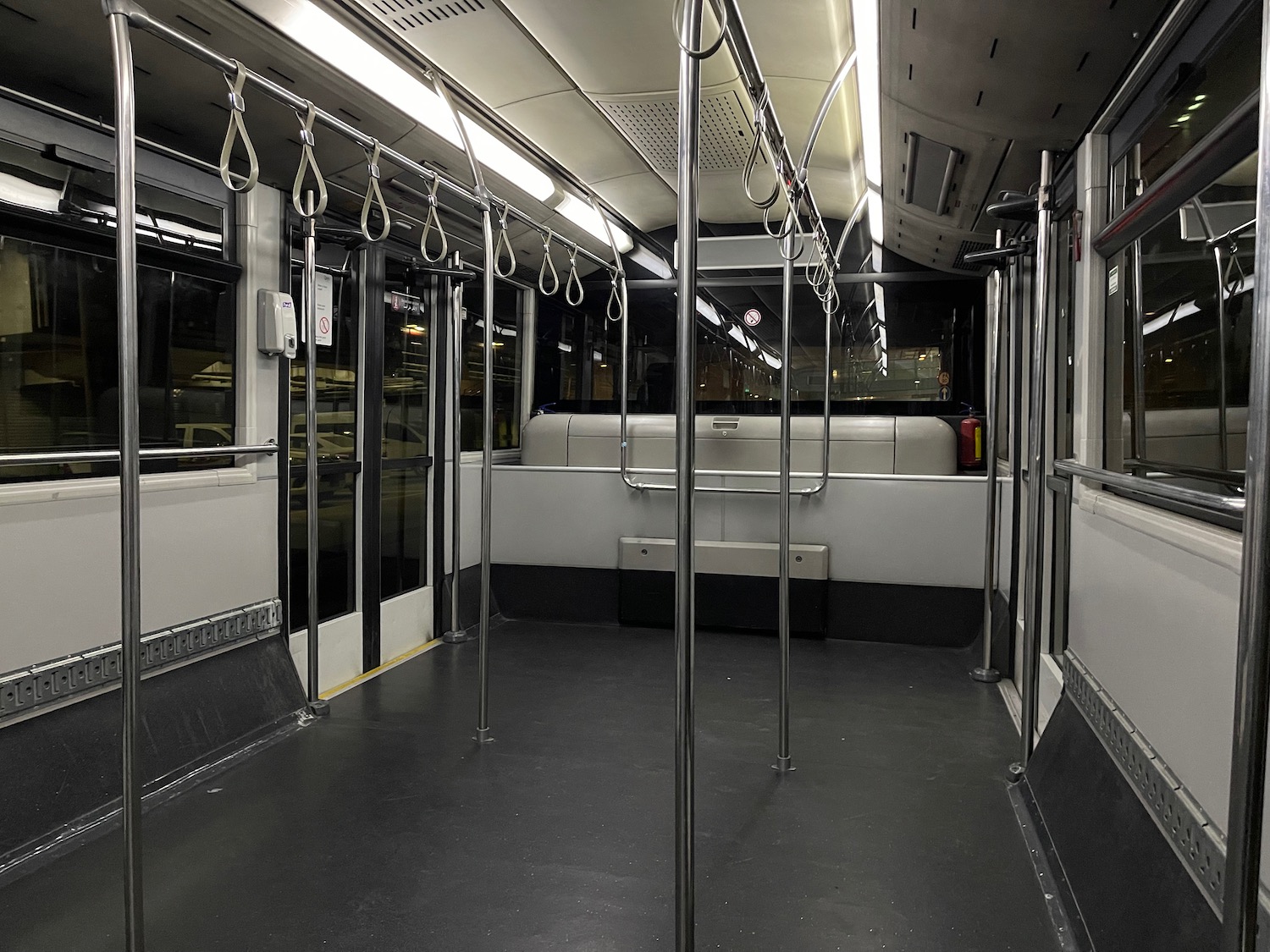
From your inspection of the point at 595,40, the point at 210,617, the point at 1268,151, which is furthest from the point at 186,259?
the point at 1268,151

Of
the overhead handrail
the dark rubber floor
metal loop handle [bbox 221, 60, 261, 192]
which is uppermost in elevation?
the overhead handrail

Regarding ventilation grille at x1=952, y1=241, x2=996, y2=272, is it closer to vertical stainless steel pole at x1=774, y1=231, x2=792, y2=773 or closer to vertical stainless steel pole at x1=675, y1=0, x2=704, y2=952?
vertical stainless steel pole at x1=774, y1=231, x2=792, y2=773

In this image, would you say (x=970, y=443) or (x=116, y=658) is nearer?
(x=116, y=658)

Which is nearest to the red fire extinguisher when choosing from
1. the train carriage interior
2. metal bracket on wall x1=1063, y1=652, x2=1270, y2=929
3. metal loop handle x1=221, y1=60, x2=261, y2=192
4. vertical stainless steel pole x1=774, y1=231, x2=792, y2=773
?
the train carriage interior

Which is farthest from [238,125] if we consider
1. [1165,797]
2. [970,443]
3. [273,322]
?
[970,443]

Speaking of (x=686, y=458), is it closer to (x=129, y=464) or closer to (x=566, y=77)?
(x=129, y=464)

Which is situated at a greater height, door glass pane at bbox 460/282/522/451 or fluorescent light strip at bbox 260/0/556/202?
fluorescent light strip at bbox 260/0/556/202

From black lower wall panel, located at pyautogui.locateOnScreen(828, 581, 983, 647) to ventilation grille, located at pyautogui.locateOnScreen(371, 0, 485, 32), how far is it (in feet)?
10.7

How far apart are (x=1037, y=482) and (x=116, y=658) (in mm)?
2825

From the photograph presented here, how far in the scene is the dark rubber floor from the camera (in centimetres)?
188

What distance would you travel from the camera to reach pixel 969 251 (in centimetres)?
415

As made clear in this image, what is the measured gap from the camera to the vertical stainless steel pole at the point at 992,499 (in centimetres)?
389

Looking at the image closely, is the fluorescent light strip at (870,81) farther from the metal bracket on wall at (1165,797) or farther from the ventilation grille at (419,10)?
the metal bracket on wall at (1165,797)

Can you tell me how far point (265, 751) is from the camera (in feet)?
9.45
